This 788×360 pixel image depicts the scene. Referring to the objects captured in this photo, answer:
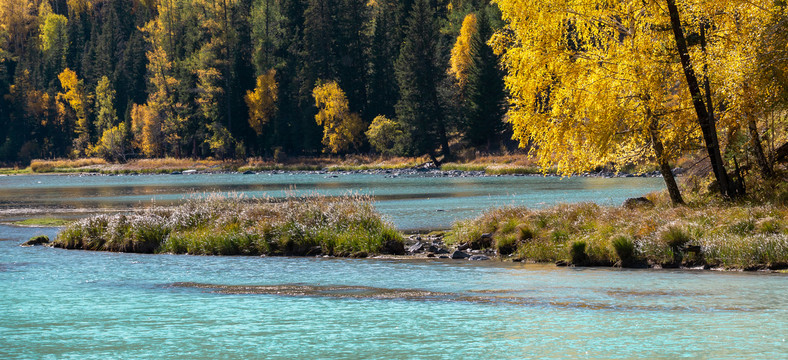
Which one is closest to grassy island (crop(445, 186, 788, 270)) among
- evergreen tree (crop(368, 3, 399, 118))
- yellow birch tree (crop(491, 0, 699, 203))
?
yellow birch tree (crop(491, 0, 699, 203))

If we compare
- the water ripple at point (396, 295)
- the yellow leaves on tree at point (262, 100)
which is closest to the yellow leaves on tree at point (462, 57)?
the yellow leaves on tree at point (262, 100)

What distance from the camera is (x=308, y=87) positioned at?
402 feet

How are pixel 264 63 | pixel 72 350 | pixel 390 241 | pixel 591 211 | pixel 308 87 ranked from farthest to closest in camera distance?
pixel 264 63, pixel 308 87, pixel 390 241, pixel 591 211, pixel 72 350

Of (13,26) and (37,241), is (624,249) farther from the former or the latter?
(13,26)

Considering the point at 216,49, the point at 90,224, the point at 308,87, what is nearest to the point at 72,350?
the point at 90,224

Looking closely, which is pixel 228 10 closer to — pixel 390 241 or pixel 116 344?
pixel 390 241

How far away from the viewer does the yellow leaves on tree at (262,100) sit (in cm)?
12606

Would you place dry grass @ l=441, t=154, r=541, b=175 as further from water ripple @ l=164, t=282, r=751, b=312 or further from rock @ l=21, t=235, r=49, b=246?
water ripple @ l=164, t=282, r=751, b=312

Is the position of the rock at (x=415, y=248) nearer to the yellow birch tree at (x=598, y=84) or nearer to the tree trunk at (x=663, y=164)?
the yellow birch tree at (x=598, y=84)

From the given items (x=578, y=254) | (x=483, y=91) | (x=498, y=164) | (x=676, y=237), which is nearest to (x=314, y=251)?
(x=578, y=254)

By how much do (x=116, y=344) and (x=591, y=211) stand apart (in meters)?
16.3

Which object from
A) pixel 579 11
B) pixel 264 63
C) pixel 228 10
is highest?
pixel 228 10

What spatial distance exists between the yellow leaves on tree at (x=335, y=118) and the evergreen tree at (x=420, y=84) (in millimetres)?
13241

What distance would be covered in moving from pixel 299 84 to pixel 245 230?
97757 mm
